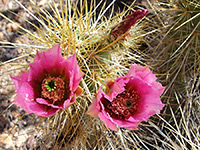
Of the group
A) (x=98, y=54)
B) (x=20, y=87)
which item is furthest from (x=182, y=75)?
(x=20, y=87)

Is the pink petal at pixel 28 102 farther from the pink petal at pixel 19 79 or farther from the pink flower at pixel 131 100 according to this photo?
the pink flower at pixel 131 100

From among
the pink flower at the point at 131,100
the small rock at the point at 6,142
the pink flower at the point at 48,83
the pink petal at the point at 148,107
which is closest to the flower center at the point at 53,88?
the pink flower at the point at 48,83

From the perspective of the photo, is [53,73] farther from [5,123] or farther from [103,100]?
[5,123]

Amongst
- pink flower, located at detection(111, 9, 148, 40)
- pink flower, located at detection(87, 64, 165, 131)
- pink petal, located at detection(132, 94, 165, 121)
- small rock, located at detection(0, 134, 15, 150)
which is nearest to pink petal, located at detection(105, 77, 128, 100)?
pink flower, located at detection(87, 64, 165, 131)

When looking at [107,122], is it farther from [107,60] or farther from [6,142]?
[6,142]

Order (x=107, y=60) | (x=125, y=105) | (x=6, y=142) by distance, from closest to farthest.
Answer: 1. (x=125, y=105)
2. (x=107, y=60)
3. (x=6, y=142)

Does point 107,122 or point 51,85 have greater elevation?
point 51,85

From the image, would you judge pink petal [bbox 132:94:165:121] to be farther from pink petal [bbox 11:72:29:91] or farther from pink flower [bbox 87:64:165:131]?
pink petal [bbox 11:72:29:91]

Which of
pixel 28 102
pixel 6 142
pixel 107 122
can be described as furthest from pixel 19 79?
pixel 6 142
